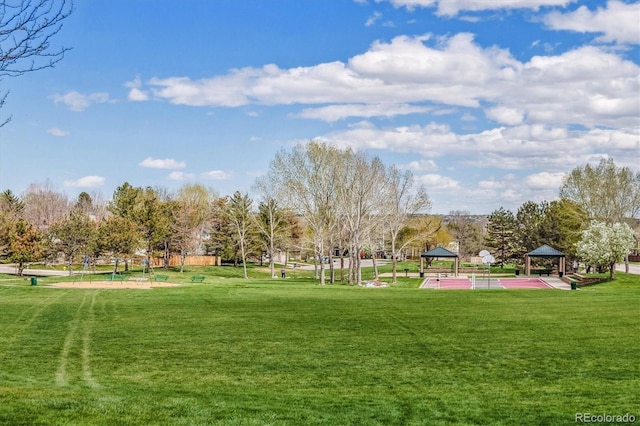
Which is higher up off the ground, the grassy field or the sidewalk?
the grassy field

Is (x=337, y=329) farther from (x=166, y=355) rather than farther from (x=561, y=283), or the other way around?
(x=561, y=283)

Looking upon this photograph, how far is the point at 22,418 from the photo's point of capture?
9414mm

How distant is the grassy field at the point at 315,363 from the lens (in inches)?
419

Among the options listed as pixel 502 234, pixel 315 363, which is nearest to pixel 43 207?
pixel 502 234

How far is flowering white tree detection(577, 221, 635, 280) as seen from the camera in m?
52.0

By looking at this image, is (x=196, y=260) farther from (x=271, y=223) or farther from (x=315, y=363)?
(x=315, y=363)

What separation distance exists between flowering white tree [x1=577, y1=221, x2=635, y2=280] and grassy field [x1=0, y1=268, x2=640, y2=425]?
2273 centimetres

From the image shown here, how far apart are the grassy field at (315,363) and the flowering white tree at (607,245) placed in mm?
22732

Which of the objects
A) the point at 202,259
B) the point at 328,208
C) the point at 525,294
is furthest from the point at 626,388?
the point at 202,259

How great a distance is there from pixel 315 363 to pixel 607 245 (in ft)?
141

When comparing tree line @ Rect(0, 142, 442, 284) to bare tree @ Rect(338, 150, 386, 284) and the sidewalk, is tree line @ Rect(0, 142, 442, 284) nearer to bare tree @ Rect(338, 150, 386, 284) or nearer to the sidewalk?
bare tree @ Rect(338, 150, 386, 284)

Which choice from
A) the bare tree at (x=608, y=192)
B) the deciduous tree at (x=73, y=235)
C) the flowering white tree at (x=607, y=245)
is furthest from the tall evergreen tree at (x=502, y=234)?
the deciduous tree at (x=73, y=235)

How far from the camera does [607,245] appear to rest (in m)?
52.7

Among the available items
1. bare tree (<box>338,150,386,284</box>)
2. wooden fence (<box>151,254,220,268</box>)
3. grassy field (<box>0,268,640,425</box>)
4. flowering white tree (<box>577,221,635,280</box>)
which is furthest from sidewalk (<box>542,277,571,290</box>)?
wooden fence (<box>151,254,220,268</box>)
